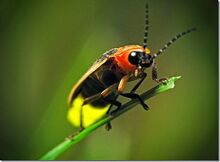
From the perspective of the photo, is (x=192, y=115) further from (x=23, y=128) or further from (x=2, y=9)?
(x=2, y=9)

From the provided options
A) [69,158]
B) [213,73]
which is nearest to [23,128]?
[69,158]

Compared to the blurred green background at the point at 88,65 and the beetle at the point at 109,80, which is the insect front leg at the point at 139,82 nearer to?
the beetle at the point at 109,80

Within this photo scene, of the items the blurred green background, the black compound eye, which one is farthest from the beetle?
the blurred green background

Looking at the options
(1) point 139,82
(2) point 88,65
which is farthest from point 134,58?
(2) point 88,65

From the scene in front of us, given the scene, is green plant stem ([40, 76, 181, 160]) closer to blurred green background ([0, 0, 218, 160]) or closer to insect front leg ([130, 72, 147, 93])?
insect front leg ([130, 72, 147, 93])

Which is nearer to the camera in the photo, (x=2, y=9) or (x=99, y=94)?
(x=99, y=94)

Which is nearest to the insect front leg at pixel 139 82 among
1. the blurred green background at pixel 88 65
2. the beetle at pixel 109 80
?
the beetle at pixel 109 80

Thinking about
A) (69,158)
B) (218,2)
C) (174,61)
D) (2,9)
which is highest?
(2,9)
